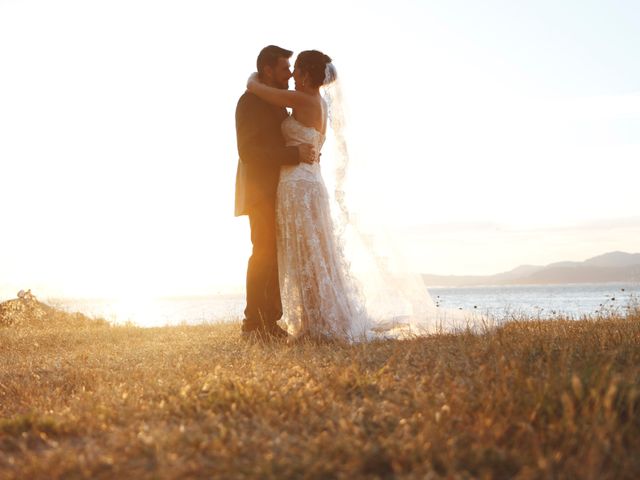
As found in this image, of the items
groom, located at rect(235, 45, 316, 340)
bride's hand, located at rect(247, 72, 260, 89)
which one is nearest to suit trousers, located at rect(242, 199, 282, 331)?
groom, located at rect(235, 45, 316, 340)

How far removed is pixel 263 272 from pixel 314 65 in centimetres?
259

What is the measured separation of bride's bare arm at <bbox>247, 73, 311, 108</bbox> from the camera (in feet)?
24.5

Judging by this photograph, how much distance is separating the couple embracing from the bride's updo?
12 millimetres

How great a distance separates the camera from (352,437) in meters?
3.03

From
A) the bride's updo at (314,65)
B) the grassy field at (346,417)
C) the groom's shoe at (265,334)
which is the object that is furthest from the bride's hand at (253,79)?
the grassy field at (346,417)

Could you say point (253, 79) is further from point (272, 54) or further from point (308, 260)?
point (308, 260)

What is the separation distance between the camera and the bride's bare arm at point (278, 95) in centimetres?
746

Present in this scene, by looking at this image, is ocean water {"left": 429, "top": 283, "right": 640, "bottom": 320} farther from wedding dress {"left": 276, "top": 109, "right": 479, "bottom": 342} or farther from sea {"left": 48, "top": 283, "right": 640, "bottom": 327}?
wedding dress {"left": 276, "top": 109, "right": 479, "bottom": 342}

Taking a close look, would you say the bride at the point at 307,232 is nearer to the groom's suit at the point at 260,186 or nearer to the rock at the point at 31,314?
the groom's suit at the point at 260,186

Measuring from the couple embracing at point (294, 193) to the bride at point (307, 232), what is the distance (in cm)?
1

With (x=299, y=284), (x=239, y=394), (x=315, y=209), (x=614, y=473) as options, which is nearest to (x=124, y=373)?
(x=239, y=394)

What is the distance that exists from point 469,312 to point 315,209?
2821 millimetres

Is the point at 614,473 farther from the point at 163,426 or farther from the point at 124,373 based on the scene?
the point at 124,373

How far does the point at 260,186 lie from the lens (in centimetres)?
772
